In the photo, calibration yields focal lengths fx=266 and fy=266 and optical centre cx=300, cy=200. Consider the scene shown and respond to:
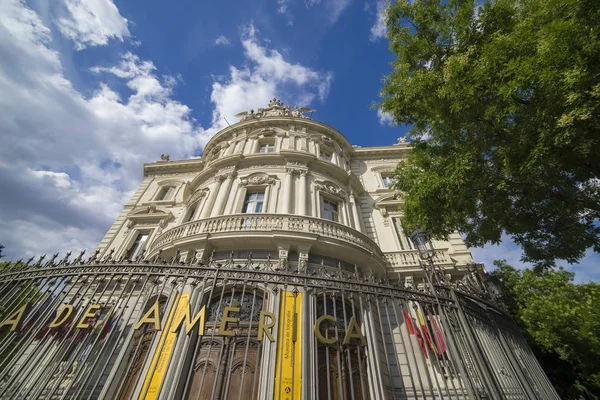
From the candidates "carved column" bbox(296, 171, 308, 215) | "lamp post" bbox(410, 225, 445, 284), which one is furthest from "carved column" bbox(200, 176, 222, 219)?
"lamp post" bbox(410, 225, 445, 284)

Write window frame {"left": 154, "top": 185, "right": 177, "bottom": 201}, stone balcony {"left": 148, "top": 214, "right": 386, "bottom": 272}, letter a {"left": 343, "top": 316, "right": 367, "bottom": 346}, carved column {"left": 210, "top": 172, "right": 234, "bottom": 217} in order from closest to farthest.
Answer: letter a {"left": 343, "top": 316, "right": 367, "bottom": 346}, stone balcony {"left": 148, "top": 214, "right": 386, "bottom": 272}, carved column {"left": 210, "top": 172, "right": 234, "bottom": 217}, window frame {"left": 154, "top": 185, "right": 177, "bottom": 201}

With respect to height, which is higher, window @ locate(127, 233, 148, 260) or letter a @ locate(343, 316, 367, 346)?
window @ locate(127, 233, 148, 260)

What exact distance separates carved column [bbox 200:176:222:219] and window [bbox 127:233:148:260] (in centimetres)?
511

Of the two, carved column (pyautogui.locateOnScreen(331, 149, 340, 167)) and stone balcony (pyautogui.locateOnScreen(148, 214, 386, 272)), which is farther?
carved column (pyautogui.locateOnScreen(331, 149, 340, 167))

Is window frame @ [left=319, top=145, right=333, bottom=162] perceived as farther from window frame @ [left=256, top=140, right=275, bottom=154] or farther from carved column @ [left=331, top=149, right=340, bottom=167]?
window frame @ [left=256, top=140, right=275, bottom=154]

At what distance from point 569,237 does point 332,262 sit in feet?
21.5

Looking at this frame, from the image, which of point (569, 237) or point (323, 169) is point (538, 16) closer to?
point (569, 237)

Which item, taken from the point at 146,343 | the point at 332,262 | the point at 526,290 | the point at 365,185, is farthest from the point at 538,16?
the point at 526,290

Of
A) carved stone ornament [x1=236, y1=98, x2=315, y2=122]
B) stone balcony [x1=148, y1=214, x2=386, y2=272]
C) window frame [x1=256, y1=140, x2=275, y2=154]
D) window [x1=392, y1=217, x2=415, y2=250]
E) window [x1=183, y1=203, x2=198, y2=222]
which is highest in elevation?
carved stone ornament [x1=236, y1=98, x2=315, y2=122]

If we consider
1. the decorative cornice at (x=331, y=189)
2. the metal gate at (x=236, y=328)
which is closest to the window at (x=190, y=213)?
the decorative cornice at (x=331, y=189)

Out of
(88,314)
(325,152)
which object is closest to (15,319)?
(88,314)

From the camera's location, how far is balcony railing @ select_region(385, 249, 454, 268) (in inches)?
453

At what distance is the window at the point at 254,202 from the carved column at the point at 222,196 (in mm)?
907

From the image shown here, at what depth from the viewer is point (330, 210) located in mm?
12562
